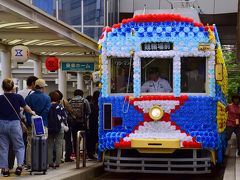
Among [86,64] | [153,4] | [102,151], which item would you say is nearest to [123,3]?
[153,4]

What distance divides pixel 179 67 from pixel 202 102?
2.80 ft

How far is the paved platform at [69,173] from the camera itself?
10.8m

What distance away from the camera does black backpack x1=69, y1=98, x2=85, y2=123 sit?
1438cm

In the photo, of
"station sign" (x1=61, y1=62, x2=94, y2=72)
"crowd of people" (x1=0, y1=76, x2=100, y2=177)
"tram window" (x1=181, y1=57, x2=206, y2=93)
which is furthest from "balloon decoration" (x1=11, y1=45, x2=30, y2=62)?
"tram window" (x1=181, y1=57, x2=206, y2=93)

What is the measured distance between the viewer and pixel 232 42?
124 ft

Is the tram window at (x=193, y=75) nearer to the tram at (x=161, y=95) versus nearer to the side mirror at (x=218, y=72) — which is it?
the tram at (x=161, y=95)

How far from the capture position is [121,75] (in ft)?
41.6

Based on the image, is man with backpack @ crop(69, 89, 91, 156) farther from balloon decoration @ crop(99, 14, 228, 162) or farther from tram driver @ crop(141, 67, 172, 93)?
tram driver @ crop(141, 67, 172, 93)

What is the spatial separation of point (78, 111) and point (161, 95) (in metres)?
2.84

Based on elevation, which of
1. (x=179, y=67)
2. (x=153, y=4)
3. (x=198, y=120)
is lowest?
(x=198, y=120)

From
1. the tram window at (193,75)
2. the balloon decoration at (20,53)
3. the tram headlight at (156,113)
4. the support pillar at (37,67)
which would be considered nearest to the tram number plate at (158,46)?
the tram window at (193,75)

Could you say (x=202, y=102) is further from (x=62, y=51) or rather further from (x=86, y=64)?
(x=86, y=64)

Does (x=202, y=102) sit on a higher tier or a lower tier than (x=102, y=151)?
higher

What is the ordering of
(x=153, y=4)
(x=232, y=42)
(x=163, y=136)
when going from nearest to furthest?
(x=163, y=136) → (x=153, y=4) → (x=232, y=42)
